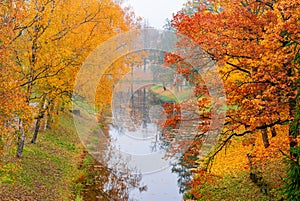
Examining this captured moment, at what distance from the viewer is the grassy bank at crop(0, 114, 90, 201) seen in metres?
10.5

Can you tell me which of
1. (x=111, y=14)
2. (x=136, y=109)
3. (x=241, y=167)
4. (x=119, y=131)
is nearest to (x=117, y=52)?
(x=111, y=14)

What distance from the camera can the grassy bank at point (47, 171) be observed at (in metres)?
10.5

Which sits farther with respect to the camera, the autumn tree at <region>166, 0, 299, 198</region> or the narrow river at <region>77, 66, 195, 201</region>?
the narrow river at <region>77, 66, 195, 201</region>

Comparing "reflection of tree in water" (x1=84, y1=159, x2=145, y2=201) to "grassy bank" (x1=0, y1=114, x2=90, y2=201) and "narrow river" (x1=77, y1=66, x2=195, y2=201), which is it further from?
"grassy bank" (x1=0, y1=114, x2=90, y2=201)

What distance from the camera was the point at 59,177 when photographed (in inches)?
532

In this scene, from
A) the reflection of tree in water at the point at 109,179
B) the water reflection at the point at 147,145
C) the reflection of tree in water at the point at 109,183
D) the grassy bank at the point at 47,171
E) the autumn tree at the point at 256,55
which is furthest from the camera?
the water reflection at the point at 147,145

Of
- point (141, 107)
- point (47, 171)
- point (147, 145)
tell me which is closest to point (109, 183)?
point (47, 171)

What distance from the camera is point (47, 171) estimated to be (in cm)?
1341

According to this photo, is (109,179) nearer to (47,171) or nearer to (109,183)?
(109,183)

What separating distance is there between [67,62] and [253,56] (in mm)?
6716

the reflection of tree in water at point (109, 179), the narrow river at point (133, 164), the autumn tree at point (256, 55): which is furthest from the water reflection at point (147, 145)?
the autumn tree at point (256, 55)

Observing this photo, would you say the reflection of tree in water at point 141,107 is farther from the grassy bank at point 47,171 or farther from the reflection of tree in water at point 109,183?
the reflection of tree in water at point 109,183

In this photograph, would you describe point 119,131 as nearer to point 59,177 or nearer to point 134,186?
point 134,186

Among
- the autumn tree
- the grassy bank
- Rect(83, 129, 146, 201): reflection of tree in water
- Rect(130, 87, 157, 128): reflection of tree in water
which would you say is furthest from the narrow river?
the autumn tree
